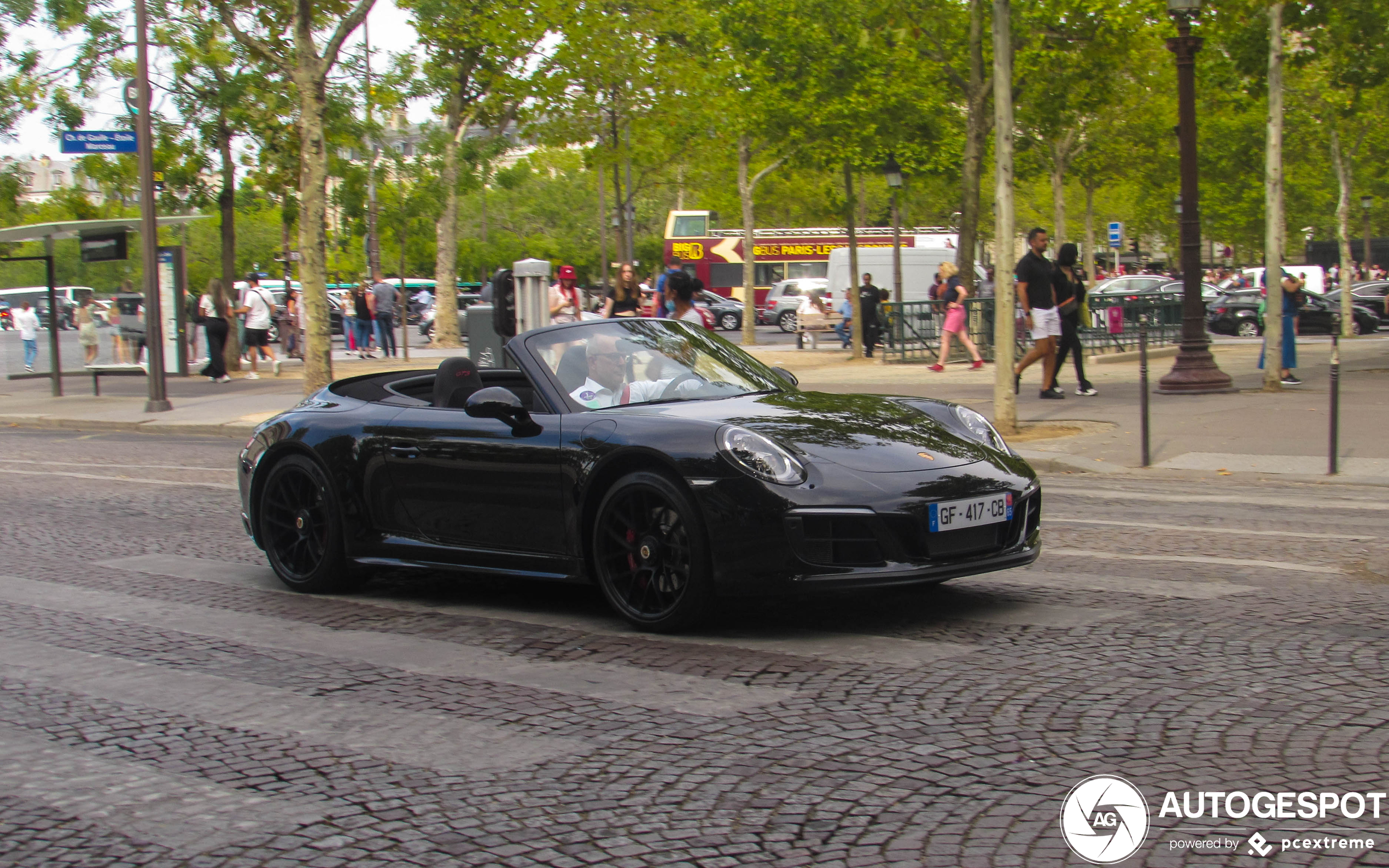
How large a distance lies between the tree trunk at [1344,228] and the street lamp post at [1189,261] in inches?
654

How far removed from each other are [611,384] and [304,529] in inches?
75.0

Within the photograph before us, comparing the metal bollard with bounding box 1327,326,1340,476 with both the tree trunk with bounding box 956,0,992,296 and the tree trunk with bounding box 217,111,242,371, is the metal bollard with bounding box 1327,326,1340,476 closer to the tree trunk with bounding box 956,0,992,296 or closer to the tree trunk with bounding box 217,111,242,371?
the tree trunk with bounding box 956,0,992,296

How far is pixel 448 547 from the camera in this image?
21.4 feet

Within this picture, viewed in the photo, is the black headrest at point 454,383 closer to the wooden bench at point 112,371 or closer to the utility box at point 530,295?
the utility box at point 530,295

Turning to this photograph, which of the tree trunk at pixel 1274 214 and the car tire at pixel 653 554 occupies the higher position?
the tree trunk at pixel 1274 214

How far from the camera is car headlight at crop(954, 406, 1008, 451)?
6301mm

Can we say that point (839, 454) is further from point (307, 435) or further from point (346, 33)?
point (346, 33)

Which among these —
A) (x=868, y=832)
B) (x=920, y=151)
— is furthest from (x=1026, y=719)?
(x=920, y=151)

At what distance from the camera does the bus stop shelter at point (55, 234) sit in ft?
75.4

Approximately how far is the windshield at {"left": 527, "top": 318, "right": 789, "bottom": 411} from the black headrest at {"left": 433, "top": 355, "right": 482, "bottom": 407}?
0.47 m

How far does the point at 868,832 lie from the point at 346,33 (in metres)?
17.8

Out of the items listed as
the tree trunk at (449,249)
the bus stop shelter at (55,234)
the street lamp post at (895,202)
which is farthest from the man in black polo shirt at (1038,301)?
the tree trunk at (449,249)

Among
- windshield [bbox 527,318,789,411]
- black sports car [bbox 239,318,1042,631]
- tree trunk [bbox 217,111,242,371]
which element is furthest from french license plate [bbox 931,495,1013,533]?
tree trunk [bbox 217,111,242,371]

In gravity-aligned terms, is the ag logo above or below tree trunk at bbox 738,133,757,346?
below
